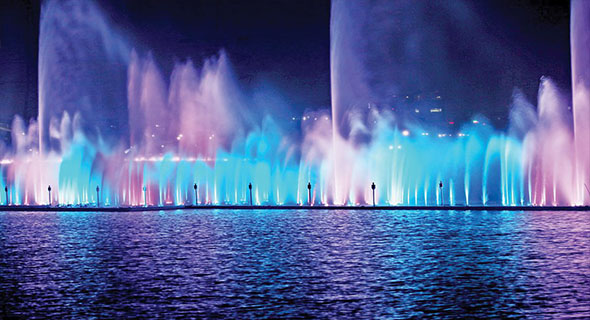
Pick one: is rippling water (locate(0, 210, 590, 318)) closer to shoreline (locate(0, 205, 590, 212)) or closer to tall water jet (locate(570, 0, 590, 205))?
shoreline (locate(0, 205, 590, 212))

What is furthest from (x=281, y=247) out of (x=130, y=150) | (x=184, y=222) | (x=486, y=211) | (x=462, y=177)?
(x=462, y=177)

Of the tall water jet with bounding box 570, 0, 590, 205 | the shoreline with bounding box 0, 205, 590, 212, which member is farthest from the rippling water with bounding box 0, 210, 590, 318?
the tall water jet with bounding box 570, 0, 590, 205

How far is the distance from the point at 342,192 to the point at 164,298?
29.4 meters

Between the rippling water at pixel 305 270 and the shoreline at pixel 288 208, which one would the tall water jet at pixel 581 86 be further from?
the rippling water at pixel 305 270

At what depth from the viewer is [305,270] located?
55.0ft

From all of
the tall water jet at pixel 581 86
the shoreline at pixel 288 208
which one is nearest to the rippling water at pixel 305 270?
the shoreline at pixel 288 208

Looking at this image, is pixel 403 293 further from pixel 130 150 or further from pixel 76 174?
pixel 76 174

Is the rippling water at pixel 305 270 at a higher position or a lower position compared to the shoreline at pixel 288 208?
lower

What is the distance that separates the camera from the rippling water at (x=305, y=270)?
505 inches

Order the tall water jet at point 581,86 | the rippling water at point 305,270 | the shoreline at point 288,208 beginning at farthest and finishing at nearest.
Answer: the tall water jet at point 581,86 → the shoreline at point 288,208 → the rippling water at point 305,270

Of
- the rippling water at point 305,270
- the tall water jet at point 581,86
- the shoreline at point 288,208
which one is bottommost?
the rippling water at point 305,270

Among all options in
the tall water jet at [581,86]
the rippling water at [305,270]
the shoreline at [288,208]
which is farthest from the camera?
the tall water jet at [581,86]

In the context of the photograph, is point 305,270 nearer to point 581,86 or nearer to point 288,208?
point 288,208

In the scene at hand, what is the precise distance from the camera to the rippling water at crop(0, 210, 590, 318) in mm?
12836
